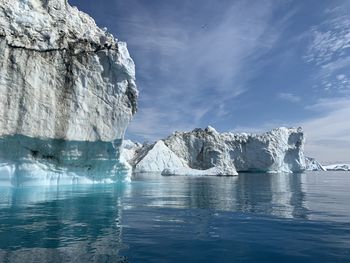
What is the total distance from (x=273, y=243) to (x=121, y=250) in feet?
12.8

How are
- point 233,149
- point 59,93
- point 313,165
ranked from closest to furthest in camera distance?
1. point 59,93
2. point 233,149
3. point 313,165

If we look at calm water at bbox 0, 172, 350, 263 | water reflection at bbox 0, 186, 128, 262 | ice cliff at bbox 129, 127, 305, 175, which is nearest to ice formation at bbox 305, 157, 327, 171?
ice cliff at bbox 129, 127, 305, 175

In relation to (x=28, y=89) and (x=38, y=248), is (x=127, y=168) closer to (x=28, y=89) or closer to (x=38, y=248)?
(x=28, y=89)

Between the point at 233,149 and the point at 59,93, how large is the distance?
73.4 meters

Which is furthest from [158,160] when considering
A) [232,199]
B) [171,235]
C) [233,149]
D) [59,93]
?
[171,235]

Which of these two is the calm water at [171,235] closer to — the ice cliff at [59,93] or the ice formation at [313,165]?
the ice cliff at [59,93]

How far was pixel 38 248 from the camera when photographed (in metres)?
8.20

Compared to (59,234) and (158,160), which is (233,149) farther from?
(59,234)

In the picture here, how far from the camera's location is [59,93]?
28.3 meters

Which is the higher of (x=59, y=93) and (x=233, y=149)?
(x=233, y=149)

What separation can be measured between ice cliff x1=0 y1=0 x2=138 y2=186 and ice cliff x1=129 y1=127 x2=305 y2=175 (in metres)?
56.5

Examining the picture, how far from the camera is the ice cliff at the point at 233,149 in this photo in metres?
91.5

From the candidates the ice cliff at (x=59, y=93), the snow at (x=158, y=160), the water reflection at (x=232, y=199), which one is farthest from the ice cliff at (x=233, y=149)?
the water reflection at (x=232, y=199)

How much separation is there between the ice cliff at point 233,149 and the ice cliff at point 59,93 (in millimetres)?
56491
